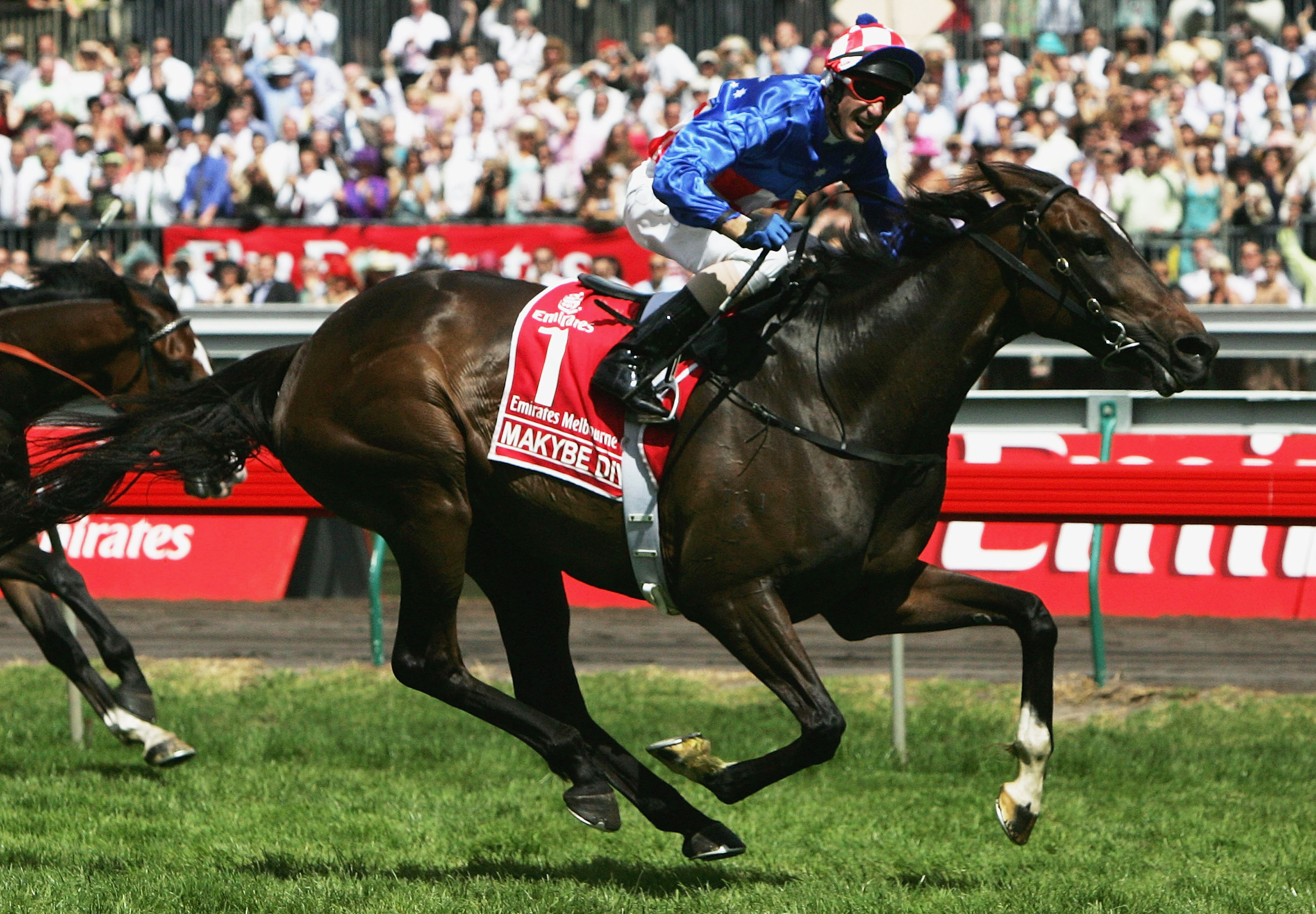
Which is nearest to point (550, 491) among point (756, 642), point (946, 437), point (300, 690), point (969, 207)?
point (756, 642)

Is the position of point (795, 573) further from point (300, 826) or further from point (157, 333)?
point (157, 333)

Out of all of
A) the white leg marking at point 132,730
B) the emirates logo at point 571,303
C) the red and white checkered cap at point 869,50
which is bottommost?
the white leg marking at point 132,730

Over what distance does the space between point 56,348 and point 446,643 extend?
2571 mm

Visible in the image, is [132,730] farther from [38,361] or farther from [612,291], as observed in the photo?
[612,291]

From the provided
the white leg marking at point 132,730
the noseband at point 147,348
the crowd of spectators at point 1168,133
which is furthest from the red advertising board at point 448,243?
the white leg marking at point 132,730

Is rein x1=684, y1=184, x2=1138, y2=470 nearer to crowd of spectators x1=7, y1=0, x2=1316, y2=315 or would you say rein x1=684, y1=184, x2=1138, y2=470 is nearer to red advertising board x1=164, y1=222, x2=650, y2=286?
crowd of spectators x1=7, y1=0, x2=1316, y2=315

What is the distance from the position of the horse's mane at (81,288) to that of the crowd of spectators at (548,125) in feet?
15.7

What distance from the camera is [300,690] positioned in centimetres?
710

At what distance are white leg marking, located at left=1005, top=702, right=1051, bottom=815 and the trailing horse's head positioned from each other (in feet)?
2.90

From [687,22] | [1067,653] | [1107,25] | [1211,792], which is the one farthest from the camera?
[687,22]

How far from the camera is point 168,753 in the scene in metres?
5.64

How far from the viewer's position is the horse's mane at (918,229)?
4281mm

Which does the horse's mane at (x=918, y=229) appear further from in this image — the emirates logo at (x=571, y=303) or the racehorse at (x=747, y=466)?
the emirates logo at (x=571, y=303)

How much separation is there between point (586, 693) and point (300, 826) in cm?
206
